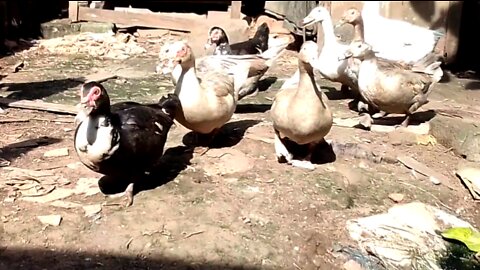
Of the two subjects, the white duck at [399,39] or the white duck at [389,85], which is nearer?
the white duck at [389,85]

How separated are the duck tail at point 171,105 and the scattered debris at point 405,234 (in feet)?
4.76

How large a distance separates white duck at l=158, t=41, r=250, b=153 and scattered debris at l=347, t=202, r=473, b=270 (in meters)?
1.37

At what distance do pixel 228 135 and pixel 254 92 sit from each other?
1.57 meters

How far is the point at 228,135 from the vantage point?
5.84 metres

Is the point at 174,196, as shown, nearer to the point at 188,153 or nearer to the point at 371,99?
the point at 188,153

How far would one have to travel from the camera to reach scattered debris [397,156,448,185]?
522 cm

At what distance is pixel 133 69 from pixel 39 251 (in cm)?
459

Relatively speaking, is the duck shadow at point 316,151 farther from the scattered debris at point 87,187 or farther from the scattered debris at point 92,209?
the scattered debris at point 92,209

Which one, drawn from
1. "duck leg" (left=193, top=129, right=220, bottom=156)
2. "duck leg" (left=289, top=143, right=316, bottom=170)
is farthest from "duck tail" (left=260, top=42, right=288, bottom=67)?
"duck leg" (left=289, top=143, right=316, bottom=170)

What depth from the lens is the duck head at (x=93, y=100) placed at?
4172mm

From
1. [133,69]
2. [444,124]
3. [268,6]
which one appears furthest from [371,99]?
[268,6]

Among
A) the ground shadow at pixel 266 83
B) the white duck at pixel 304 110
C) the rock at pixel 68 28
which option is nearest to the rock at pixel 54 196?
the white duck at pixel 304 110

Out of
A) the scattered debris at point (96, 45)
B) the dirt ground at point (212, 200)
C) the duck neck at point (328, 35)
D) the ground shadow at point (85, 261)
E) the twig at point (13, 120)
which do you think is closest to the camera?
the ground shadow at point (85, 261)

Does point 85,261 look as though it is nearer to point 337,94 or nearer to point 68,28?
point 337,94
